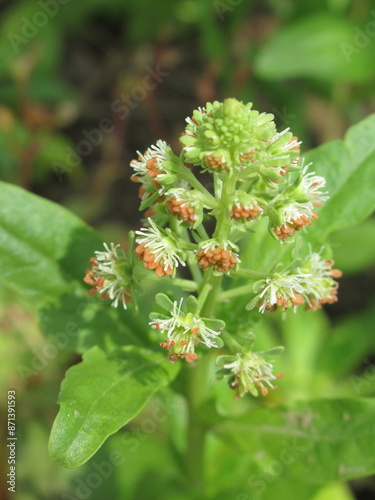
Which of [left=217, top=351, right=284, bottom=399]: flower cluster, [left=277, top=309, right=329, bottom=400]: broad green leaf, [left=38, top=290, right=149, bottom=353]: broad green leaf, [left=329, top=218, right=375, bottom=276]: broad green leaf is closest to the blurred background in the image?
[left=329, top=218, right=375, bottom=276]: broad green leaf

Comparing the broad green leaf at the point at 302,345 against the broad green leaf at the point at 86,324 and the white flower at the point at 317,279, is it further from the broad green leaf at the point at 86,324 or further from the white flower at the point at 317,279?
the white flower at the point at 317,279

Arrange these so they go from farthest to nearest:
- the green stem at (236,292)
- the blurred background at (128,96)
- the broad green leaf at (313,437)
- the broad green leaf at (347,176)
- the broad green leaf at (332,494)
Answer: the blurred background at (128,96) → the broad green leaf at (332,494) → the broad green leaf at (347,176) → the broad green leaf at (313,437) → the green stem at (236,292)

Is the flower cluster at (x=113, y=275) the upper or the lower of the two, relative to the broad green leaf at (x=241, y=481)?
upper

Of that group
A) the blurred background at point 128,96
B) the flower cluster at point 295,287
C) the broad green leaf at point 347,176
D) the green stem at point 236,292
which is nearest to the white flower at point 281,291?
the flower cluster at point 295,287

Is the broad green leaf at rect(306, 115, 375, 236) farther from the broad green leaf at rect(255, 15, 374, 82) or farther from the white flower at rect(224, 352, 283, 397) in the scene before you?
the broad green leaf at rect(255, 15, 374, 82)

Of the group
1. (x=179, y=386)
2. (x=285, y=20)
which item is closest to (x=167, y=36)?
(x=285, y=20)

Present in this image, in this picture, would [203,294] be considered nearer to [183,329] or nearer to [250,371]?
[183,329]

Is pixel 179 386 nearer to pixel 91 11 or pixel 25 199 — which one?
pixel 25 199
